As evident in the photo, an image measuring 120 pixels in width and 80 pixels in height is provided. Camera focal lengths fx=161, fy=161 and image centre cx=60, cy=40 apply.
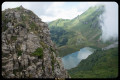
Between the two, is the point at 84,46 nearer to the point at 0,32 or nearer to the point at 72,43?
the point at 72,43

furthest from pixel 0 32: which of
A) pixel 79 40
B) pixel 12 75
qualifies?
pixel 79 40

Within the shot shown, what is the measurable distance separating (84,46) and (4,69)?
525 feet

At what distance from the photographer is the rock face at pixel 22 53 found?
1936cm

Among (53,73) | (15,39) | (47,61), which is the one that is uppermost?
(15,39)

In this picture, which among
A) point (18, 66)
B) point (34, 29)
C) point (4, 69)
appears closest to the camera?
point (4, 69)

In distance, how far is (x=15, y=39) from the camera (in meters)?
22.2

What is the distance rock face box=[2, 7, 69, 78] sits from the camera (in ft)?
63.5

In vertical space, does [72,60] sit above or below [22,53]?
below

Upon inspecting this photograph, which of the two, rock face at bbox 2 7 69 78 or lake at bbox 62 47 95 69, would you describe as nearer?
rock face at bbox 2 7 69 78

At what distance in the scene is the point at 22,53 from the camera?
20875 mm

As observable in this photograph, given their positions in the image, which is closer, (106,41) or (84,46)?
(84,46)

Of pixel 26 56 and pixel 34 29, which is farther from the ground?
pixel 34 29

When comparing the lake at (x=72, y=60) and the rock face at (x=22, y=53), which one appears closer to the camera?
the rock face at (x=22, y=53)

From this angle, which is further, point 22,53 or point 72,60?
point 72,60
